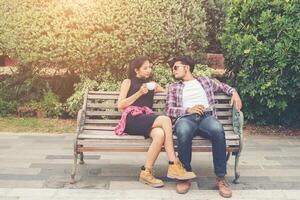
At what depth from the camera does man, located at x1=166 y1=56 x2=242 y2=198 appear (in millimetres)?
5930

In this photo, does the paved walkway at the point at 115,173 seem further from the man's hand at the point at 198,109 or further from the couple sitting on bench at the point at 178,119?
the man's hand at the point at 198,109

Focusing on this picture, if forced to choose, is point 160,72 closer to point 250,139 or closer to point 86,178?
point 250,139

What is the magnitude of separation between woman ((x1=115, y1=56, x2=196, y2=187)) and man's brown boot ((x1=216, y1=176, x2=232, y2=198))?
26 centimetres

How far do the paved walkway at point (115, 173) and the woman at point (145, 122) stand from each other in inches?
7.4

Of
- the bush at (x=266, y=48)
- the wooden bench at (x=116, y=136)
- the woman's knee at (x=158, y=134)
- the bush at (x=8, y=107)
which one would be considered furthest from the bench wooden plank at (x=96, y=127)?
the bush at (x=8, y=107)

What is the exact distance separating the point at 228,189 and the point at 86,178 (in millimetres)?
1516

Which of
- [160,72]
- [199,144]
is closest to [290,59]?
[160,72]

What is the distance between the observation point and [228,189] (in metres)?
5.82

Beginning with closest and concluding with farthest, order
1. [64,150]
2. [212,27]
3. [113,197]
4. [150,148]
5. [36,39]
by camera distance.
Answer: [113,197], [150,148], [64,150], [36,39], [212,27]

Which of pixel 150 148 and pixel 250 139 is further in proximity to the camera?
pixel 250 139

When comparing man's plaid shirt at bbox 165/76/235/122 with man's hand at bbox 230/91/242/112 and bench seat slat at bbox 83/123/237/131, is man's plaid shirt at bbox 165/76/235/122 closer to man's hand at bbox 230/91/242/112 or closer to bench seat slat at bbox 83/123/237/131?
man's hand at bbox 230/91/242/112

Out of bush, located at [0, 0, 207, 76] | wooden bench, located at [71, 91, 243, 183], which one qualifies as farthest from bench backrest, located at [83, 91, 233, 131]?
bush, located at [0, 0, 207, 76]

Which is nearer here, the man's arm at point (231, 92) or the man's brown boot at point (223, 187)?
the man's brown boot at point (223, 187)

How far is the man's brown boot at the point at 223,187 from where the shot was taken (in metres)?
5.74
